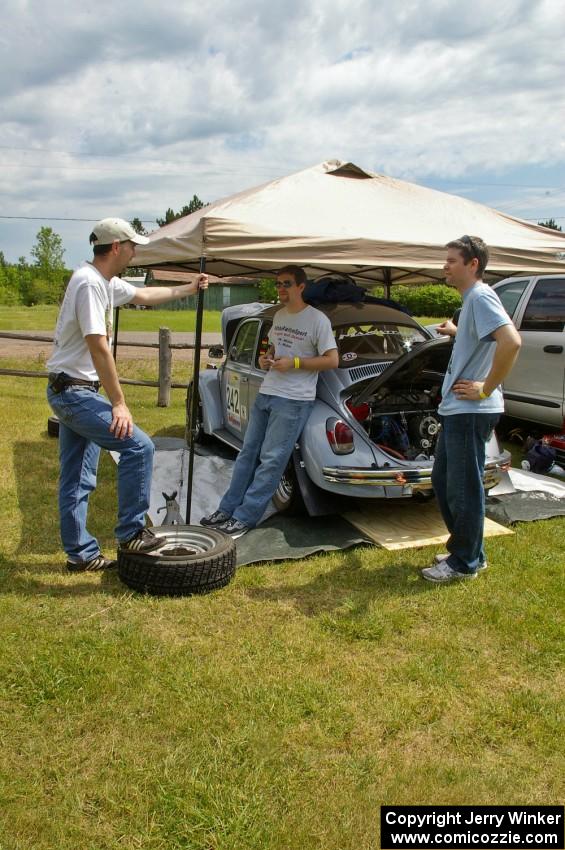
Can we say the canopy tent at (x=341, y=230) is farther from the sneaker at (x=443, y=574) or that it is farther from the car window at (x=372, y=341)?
the sneaker at (x=443, y=574)

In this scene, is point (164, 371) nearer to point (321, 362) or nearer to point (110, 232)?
point (321, 362)

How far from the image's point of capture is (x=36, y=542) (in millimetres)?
4703

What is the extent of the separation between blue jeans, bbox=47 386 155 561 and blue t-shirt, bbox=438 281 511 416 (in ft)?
6.07

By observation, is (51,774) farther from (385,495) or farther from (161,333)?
(161,333)

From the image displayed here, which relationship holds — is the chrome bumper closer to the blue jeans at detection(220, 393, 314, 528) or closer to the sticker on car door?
the blue jeans at detection(220, 393, 314, 528)

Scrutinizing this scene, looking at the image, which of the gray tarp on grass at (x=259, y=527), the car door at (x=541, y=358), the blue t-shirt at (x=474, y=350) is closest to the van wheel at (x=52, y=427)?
the gray tarp on grass at (x=259, y=527)

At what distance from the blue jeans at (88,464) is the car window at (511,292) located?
5.74 metres

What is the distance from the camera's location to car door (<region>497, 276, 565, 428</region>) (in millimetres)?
7160

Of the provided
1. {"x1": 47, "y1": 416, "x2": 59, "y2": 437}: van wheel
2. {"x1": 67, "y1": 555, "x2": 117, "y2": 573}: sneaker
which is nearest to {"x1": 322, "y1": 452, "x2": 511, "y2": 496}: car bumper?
{"x1": 67, "y1": 555, "x2": 117, "y2": 573}: sneaker

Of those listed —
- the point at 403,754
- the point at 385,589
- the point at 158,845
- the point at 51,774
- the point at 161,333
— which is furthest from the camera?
the point at 161,333

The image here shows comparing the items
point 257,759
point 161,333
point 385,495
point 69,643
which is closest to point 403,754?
point 257,759

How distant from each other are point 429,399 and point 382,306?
103 cm

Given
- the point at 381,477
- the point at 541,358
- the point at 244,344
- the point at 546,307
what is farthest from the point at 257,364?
the point at 546,307

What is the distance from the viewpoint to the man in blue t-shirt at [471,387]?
3.62 m
